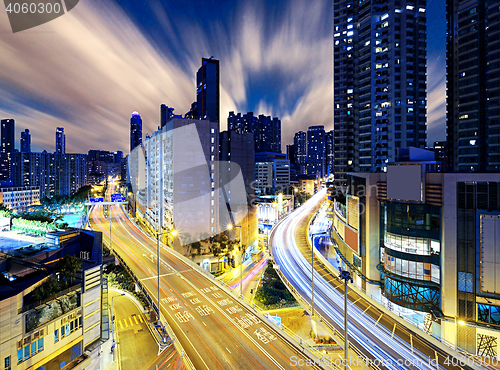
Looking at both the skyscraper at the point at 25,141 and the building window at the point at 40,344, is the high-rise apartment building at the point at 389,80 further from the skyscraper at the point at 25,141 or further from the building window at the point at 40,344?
the skyscraper at the point at 25,141

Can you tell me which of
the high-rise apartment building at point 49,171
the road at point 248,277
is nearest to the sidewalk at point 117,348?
the road at point 248,277

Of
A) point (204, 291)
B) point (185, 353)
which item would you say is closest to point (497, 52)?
point (204, 291)

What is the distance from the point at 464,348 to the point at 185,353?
85.0 feet

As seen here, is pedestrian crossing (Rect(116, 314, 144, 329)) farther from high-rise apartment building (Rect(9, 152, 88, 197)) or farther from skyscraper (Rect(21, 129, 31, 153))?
skyscraper (Rect(21, 129, 31, 153))

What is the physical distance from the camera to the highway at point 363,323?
19797mm

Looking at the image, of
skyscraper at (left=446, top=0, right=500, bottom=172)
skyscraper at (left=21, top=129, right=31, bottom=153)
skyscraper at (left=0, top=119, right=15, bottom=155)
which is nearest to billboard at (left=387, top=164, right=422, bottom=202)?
skyscraper at (left=446, top=0, right=500, bottom=172)

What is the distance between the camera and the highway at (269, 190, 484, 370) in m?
19.8

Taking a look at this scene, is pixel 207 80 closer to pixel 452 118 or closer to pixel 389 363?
pixel 452 118

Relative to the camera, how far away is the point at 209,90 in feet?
389

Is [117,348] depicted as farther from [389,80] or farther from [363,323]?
[389,80]

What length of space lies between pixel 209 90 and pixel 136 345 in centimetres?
11149

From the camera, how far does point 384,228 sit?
30656 millimetres

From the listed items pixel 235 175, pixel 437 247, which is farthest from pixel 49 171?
pixel 437 247

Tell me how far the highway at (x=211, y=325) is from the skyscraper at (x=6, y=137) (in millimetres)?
174562
